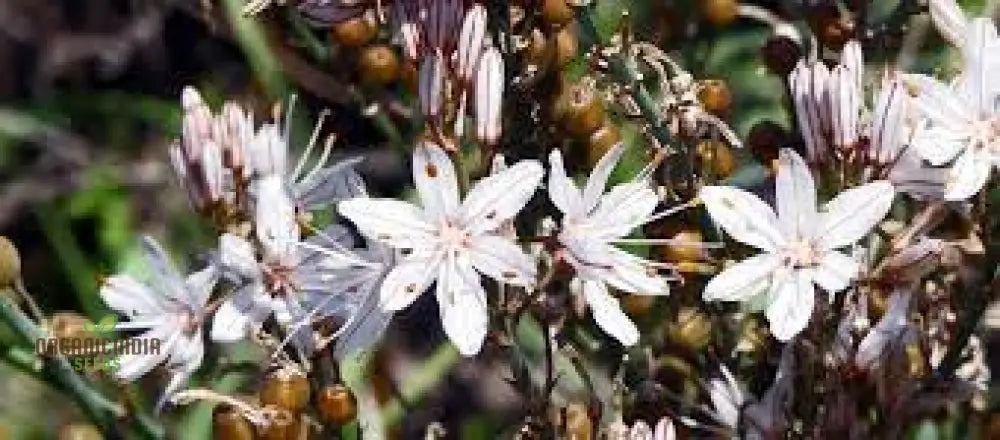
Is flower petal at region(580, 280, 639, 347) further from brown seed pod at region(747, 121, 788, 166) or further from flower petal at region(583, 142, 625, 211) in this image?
brown seed pod at region(747, 121, 788, 166)

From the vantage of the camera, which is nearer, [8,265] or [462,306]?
[462,306]

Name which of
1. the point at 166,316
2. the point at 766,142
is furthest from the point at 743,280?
the point at 166,316

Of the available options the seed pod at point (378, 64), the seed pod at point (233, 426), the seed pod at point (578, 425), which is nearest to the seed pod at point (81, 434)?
the seed pod at point (233, 426)

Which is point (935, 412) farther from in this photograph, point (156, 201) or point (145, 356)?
point (156, 201)

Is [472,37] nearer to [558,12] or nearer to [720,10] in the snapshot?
[558,12]

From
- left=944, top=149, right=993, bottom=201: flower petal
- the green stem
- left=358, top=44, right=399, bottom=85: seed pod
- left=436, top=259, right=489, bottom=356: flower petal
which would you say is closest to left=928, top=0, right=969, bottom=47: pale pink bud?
left=944, top=149, right=993, bottom=201: flower petal

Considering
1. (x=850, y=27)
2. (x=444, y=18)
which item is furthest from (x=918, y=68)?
(x=444, y=18)
